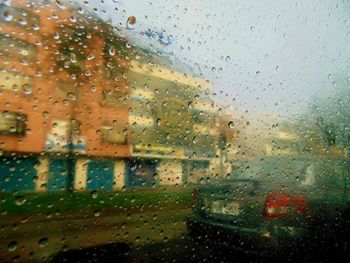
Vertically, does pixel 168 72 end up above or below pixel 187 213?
above

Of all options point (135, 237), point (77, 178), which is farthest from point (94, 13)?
point (135, 237)

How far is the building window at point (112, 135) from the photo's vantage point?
1922 millimetres

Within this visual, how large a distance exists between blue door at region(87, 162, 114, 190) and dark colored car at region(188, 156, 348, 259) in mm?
721

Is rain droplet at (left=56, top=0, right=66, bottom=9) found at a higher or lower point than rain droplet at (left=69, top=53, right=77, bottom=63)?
higher

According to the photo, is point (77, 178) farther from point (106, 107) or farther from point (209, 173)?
point (209, 173)

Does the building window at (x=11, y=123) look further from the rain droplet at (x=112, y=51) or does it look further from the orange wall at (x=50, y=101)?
the rain droplet at (x=112, y=51)

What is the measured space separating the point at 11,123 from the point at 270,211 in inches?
84.5

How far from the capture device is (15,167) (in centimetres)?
165

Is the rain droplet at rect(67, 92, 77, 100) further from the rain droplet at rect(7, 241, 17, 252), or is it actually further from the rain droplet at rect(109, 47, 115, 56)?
the rain droplet at rect(7, 241, 17, 252)

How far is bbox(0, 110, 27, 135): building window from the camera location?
5.49ft

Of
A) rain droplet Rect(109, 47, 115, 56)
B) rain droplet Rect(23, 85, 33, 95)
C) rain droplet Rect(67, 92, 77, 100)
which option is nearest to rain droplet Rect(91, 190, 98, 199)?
rain droplet Rect(67, 92, 77, 100)

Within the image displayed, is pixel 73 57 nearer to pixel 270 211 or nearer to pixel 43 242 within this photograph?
pixel 43 242

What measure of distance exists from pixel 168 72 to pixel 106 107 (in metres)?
0.59

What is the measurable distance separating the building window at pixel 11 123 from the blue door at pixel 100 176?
17.3 inches
